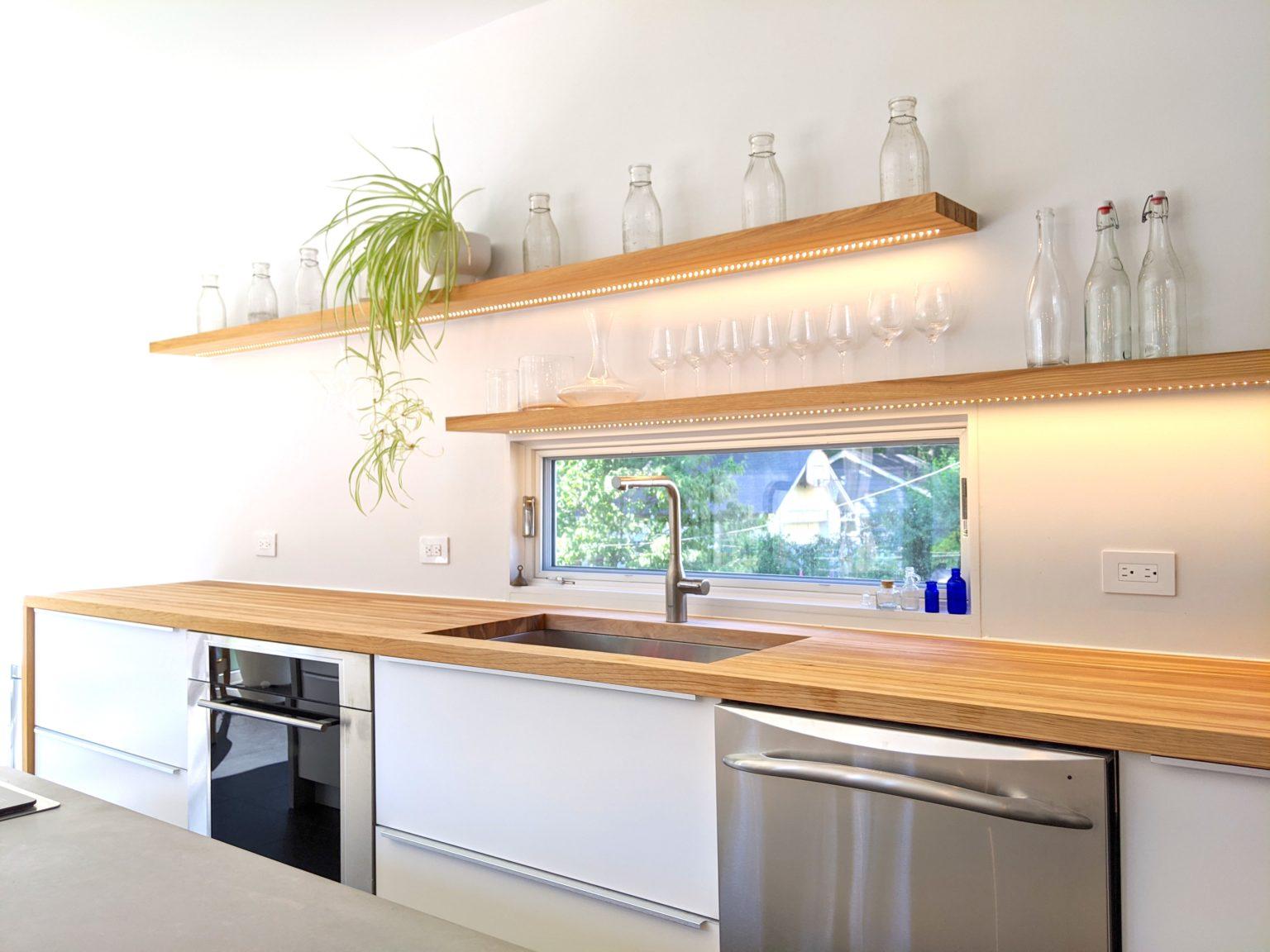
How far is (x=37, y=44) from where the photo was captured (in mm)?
3135

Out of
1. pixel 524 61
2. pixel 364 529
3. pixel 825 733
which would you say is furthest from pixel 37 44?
pixel 825 733

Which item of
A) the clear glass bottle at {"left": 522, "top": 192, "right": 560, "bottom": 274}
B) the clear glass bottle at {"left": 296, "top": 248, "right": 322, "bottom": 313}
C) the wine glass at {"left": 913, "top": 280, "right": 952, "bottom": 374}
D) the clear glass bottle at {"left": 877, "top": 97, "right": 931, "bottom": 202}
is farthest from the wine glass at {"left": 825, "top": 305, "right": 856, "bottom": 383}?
the clear glass bottle at {"left": 296, "top": 248, "right": 322, "bottom": 313}

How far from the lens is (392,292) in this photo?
2.84 meters

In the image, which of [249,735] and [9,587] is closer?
[249,735]

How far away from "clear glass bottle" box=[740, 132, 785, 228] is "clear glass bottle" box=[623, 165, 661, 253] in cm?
29

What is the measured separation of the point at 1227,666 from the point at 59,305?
4.25 meters

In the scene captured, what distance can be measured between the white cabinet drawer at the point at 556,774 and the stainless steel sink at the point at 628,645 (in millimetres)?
307

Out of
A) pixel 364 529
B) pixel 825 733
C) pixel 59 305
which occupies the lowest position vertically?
pixel 825 733

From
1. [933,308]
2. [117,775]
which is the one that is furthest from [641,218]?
[117,775]

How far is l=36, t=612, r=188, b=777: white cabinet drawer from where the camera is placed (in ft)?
9.09

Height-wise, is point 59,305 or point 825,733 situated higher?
point 59,305

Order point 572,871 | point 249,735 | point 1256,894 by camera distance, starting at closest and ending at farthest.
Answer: point 1256,894
point 572,871
point 249,735

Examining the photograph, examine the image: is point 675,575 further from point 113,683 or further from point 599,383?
point 113,683

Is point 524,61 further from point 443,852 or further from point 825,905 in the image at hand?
point 825,905
